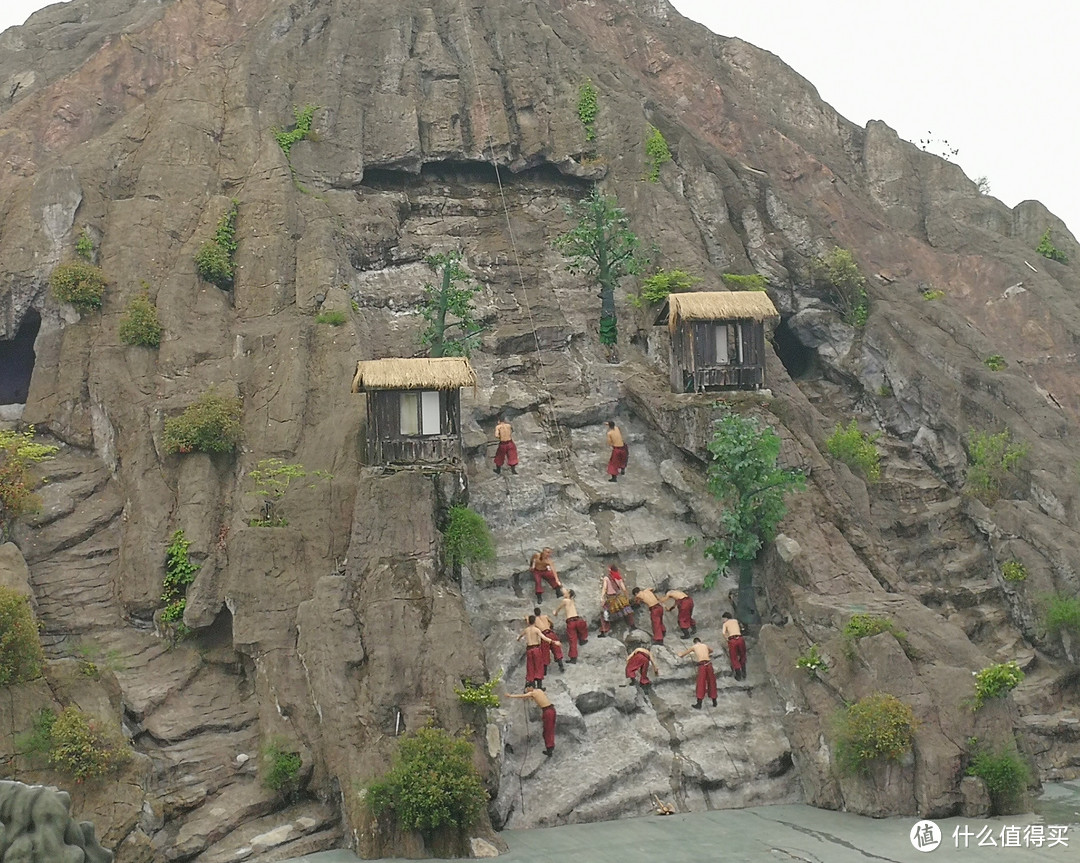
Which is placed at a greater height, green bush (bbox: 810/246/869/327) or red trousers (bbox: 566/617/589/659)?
green bush (bbox: 810/246/869/327)

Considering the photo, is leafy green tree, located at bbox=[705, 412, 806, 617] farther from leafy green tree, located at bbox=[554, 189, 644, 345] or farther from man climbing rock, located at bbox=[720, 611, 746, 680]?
leafy green tree, located at bbox=[554, 189, 644, 345]

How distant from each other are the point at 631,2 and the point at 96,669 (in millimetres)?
38923

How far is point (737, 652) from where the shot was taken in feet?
72.5

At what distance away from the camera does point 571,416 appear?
28828 millimetres

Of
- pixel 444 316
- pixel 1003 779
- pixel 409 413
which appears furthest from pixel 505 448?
pixel 1003 779

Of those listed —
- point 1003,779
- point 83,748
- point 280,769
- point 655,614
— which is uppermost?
point 655,614

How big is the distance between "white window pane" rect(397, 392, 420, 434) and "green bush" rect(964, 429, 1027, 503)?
15.9m

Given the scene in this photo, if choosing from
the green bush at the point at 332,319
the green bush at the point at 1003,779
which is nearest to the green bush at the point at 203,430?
the green bush at the point at 332,319

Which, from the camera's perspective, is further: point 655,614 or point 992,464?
point 992,464

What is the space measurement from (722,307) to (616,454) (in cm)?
458

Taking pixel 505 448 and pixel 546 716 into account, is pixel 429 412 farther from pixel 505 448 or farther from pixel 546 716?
pixel 546 716

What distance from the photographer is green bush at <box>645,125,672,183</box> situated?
121ft

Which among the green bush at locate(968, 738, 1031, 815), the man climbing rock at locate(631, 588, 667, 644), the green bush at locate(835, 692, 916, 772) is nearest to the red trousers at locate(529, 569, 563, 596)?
the man climbing rock at locate(631, 588, 667, 644)

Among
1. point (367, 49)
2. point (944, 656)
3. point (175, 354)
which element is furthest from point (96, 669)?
point (367, 49)
